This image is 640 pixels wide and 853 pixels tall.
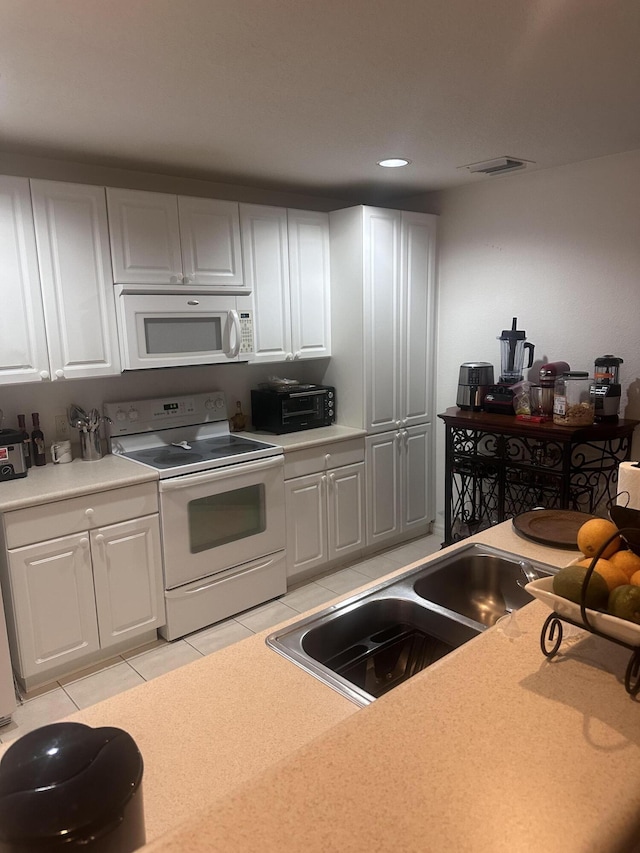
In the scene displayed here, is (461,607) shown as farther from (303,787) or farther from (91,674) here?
(91,674)

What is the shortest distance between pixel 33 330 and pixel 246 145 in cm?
127

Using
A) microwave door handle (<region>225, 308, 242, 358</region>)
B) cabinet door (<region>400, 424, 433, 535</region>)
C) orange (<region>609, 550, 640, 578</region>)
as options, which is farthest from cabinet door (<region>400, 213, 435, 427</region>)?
orange (<region>609, 550, 640, 578</region>)

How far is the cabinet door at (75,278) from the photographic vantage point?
2.72m

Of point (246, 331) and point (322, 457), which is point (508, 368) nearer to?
point (322, 457)

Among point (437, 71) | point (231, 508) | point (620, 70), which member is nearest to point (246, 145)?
point (437, 71)

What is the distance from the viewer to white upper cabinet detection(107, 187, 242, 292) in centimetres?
292

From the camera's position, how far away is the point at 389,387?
12.9 ft

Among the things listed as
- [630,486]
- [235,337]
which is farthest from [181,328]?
[630,486]

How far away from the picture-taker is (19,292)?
106 inches

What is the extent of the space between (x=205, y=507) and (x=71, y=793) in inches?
99.3

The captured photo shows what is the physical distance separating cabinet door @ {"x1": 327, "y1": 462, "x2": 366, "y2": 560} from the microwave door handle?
0.93 m

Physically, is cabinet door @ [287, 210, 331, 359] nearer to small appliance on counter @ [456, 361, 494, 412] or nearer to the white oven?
the white oven

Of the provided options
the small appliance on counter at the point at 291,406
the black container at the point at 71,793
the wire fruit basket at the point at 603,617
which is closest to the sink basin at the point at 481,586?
the wire fruit basket at the point at 603,617

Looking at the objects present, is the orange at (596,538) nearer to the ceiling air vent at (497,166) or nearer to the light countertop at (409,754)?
the light countertop at (409,754)
